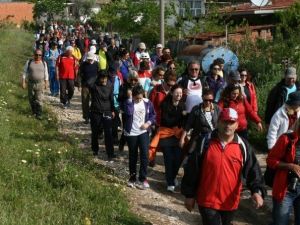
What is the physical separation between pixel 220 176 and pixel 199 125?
2825mm

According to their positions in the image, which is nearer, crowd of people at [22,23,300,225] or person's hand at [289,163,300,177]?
crowd of people at [22,23,300,225]

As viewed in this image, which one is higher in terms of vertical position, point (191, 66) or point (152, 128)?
point (191, 66)

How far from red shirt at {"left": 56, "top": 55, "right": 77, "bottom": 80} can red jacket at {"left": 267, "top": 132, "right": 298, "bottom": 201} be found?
10.1 meters

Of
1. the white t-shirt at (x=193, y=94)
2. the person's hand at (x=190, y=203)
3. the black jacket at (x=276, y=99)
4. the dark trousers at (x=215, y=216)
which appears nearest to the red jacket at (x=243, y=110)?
the black jacket at (x=276, y=99)

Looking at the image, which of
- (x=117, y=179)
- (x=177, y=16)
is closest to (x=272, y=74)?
(x=117, y=179)

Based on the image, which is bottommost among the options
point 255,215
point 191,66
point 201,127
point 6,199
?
point 255,215

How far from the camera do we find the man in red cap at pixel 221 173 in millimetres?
5027

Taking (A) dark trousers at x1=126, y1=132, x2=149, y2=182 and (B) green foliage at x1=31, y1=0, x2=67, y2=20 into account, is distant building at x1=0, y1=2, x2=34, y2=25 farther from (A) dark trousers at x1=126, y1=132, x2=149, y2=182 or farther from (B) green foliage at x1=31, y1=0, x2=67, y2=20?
(A) dark trousers at x1=126, y1=132, x2=149, y2=182

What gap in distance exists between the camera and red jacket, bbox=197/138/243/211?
5.04m

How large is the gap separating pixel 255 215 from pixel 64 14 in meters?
54.1

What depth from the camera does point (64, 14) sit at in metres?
60.1

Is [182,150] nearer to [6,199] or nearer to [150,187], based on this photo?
[150,187]

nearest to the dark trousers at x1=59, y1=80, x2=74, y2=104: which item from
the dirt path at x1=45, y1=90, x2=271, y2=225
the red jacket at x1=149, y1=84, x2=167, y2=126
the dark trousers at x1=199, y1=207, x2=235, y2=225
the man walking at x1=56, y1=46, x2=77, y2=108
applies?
the man walking at x1=56, y1=46, x2=77, y2=108

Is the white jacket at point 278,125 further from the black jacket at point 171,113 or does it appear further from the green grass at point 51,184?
the black jacket at point 171,113
